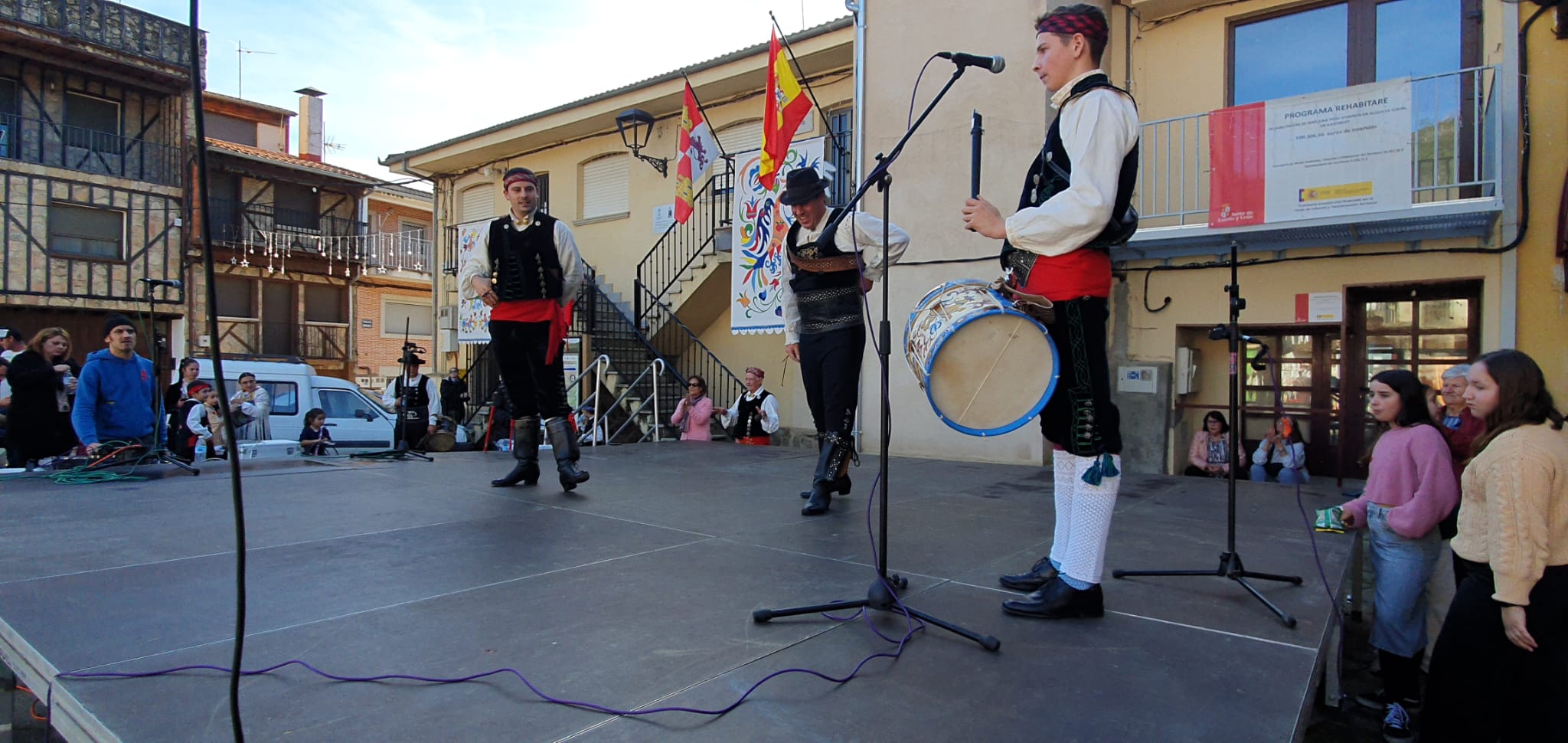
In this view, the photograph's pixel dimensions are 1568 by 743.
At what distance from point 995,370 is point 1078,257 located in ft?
1.47

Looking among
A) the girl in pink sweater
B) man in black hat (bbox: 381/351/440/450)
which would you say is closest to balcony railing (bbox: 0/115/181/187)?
man in black hat (bbox: 381/351/440/450)

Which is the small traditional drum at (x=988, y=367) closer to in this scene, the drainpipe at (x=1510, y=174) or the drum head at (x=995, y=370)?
the drum head at (x=995, y=370)

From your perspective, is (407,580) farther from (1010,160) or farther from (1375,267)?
(1375,267)

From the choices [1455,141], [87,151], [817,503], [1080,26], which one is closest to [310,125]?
[87,151]

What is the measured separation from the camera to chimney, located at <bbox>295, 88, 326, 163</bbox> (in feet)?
90.7

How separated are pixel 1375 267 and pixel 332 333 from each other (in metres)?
27.6

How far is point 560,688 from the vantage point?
178cm

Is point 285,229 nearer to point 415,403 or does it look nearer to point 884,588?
point 415,403

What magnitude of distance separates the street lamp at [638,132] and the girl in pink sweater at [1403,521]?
10.4 m

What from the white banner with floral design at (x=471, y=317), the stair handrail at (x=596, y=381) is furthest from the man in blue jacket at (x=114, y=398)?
the white banner with floral design at (x=471, y=317)

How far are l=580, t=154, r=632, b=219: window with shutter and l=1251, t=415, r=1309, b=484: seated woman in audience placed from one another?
970 centimetres

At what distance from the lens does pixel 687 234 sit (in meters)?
12.6

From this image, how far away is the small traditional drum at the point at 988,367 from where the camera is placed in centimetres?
228

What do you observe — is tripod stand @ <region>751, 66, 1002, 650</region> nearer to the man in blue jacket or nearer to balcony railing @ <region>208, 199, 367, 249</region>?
the man in blue jacket
